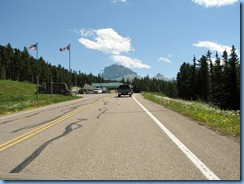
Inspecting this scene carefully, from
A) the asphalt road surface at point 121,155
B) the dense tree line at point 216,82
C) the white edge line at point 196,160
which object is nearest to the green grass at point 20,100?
the asphalt road surface at point 121,155

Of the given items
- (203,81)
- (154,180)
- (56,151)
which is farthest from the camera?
(203,81)

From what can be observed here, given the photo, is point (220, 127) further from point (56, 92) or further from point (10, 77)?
point (10, 77)

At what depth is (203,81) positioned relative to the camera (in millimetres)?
96688

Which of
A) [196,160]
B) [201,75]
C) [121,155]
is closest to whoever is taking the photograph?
[196,160]

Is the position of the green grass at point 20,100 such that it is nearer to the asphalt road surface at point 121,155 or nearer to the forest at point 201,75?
the asphalt road surface at point 121,155

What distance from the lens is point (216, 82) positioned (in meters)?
86.0

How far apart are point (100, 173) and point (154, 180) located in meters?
1.04

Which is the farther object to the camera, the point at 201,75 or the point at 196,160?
the point at 201,75

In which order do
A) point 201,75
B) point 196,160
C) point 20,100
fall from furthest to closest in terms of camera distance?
point 201,75 < point 20,100 < point 196,160

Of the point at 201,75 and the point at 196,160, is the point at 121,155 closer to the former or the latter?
the point at 196,160

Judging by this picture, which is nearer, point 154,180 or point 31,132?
point 154,180

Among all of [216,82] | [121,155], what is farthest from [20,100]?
[216,82]

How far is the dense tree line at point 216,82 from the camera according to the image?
68.4 meters

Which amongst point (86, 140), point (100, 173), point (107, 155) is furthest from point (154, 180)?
point (86, 140)
